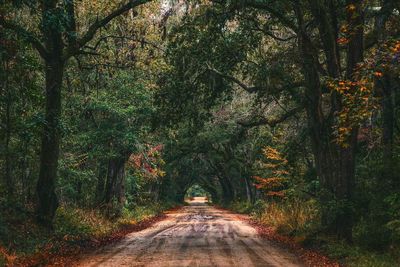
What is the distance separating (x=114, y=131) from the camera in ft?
65.0

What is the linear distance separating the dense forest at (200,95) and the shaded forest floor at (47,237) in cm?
6

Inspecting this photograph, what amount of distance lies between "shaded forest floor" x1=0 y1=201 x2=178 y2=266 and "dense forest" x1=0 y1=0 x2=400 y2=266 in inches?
2.5

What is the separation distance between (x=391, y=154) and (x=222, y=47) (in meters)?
6.26

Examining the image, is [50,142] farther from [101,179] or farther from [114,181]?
[101,179]

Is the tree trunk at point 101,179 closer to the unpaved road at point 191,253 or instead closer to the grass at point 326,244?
the unpaved road at point 191,253

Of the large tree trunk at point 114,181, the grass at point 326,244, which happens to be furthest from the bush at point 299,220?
the large tree trunk at point 114,181

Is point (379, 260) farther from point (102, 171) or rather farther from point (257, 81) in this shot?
point (102, 171)

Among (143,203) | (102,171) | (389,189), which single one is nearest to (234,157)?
(143,203)

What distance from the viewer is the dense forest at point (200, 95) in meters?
11.6

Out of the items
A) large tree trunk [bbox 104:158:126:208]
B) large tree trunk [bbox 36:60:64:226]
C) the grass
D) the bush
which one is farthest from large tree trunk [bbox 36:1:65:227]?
large tree trunk [bbox 104:158:126:208]

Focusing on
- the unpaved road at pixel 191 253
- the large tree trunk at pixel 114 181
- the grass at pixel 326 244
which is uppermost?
the large tree trunk at pixel 114 181

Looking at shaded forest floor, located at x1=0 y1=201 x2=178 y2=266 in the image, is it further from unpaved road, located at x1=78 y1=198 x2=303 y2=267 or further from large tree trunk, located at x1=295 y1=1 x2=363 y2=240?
large tree trunk, located at x1=295 y1=1 x2=363 y2=240

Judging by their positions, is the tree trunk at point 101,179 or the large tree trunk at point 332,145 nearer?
the large tree trunk at point 332,145

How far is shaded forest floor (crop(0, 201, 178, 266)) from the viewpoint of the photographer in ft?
34.5
